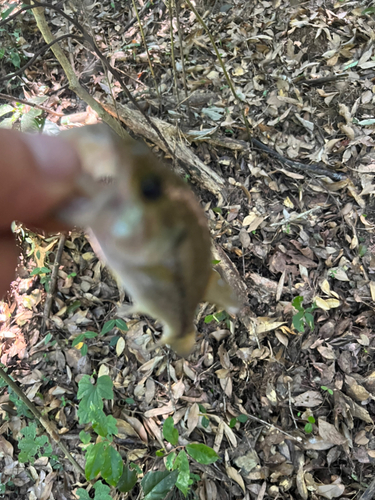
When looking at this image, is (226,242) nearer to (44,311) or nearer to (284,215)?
(284,215)

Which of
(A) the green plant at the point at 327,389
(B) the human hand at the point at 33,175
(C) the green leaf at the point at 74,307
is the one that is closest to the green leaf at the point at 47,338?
(C) the green leaf at the point at 74,307

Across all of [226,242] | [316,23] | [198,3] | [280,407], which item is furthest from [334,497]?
[198,3]

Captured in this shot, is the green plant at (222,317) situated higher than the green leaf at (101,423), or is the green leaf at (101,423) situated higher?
the green leaf at (101,423)

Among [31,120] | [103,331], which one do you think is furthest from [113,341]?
[31,120]

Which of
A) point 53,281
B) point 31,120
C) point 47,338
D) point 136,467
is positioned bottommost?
point 136,467

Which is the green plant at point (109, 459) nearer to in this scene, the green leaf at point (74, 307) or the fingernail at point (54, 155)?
the green leaf at point (74, 307)

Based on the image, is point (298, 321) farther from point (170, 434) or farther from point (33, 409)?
point (33, 409)

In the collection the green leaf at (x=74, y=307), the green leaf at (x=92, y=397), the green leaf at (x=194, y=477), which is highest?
the green leaf at (x=92, y=397)
